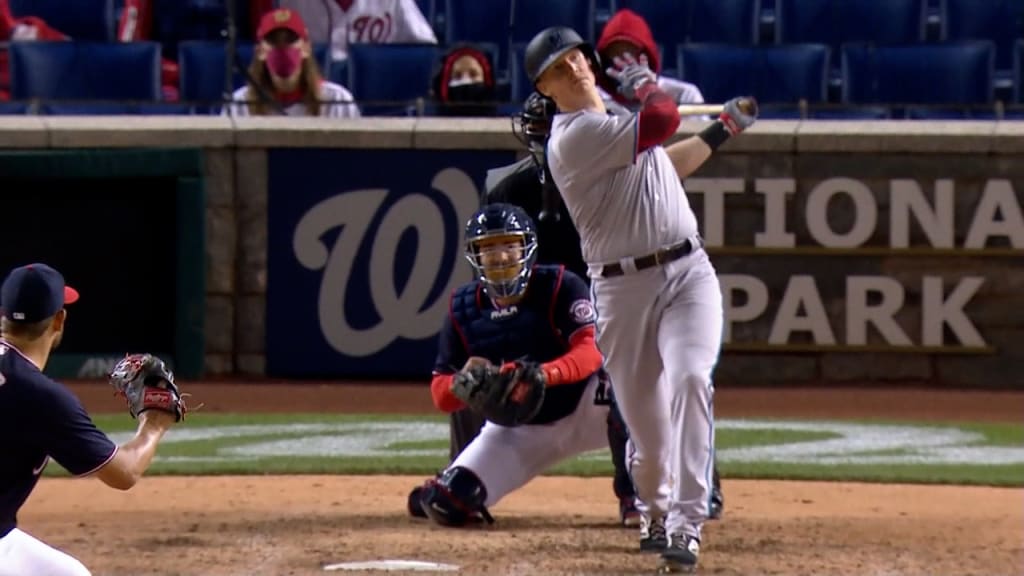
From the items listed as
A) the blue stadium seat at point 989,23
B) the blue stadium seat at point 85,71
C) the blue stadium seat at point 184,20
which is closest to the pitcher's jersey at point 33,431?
the blue stadium seat at point 85,71

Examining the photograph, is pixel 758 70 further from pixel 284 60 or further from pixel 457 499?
pixel 457 499

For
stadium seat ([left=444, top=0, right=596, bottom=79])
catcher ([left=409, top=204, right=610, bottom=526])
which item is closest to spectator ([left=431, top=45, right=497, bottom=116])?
stadium seat ([left=444, top=0, right=596, bottom=79])

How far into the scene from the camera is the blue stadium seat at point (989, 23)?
39.5ft

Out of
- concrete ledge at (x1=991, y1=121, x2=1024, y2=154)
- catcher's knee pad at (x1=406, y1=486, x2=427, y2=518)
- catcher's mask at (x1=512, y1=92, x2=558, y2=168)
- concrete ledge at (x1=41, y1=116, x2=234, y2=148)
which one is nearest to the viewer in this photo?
catcher's mask at (x1=512, y1=92, x2=558, y2=168)

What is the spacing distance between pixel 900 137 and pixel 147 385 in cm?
704

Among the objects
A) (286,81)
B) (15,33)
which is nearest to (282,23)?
(286,81)

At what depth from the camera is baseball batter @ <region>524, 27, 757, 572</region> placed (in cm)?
564

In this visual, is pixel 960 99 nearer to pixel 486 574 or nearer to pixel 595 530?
pixel 595 530

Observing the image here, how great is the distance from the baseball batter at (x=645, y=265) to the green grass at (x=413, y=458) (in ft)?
7.69

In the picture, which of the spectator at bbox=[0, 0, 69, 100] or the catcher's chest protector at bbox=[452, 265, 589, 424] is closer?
the catcher's chest protector at bbox=[452, 265, 589, 424]

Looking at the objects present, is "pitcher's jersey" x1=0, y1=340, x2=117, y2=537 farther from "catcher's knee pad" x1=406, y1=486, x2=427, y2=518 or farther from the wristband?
"catcher's knee pad" x1=406, y1=486, x2=427, y2=518

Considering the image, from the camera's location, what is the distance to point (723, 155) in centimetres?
1084

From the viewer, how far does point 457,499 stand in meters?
6.62

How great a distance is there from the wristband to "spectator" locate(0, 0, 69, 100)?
22.1 ft
